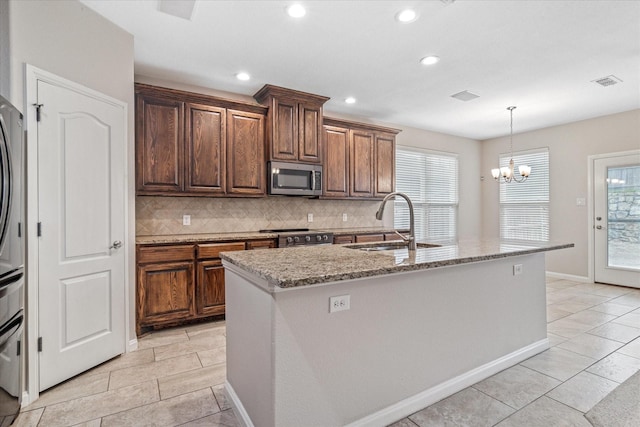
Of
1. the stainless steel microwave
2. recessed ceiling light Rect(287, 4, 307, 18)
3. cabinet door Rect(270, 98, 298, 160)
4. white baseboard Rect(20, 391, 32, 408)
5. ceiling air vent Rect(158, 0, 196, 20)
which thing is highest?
ceiling air vent Rect(158, 0, 196, 20)


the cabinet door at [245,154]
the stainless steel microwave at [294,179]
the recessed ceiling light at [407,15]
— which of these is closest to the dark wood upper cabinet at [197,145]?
the cabinet door at [245,154]

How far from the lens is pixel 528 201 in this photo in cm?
615

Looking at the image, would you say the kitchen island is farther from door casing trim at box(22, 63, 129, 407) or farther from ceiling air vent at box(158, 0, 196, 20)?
ceiling air vent at box(158, 0, 196, 20)

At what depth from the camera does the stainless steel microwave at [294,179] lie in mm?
3975

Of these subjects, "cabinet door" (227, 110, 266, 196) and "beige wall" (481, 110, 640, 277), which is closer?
"cabinet door" (227, 110, 266, 196)

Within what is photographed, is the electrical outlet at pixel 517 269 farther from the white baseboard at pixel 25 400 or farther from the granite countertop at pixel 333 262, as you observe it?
the white baseboard at pixel 25 400

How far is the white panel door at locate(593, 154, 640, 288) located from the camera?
484 cm

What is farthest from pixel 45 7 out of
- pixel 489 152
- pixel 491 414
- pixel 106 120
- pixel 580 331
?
pixel 489 152

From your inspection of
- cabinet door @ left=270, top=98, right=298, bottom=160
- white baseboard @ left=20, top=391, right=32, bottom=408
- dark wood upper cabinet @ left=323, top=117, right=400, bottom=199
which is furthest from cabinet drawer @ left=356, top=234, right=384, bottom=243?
white baseboard @ left=20, top=391, right=32, bottom=408

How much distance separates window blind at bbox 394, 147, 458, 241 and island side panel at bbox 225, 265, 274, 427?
163 inches

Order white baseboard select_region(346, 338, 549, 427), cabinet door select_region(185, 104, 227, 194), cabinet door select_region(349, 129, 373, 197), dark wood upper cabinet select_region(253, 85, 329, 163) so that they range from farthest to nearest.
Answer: cabinet door select_region(349, 129, 373, 197)
dark wood upper cabinet select_region(253, 85, 329, 163)
cabinet door select_region(185, 104, 227, 194)
white baseboard select_region(346, 338, 549, 427)

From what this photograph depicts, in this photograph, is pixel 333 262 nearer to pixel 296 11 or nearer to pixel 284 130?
pixel 296 11

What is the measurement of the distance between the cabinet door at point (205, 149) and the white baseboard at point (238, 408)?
219 cm

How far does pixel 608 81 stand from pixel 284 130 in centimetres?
375
